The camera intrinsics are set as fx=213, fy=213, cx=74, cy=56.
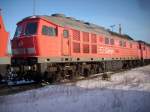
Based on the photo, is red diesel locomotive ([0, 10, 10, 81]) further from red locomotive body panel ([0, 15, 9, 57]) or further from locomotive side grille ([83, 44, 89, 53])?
locomotive side grille ([83, 44, 89, 53])

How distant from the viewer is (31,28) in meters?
12.3

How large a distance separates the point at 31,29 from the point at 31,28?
74 mm

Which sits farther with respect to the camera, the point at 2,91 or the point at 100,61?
the point at 100,61

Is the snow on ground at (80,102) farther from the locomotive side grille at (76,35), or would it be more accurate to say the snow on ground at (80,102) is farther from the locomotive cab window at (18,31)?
the locomotive side grille at (76,35)

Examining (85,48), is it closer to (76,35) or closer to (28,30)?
(76,35)

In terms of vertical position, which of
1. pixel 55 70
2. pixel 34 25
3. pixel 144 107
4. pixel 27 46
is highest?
pixel 34 25

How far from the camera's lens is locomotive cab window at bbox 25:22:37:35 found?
39.6 ft

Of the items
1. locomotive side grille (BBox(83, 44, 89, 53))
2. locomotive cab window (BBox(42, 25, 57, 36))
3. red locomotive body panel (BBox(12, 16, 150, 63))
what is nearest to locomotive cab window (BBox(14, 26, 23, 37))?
red locomotive body panel (BBox(12, 16, 150, 63))

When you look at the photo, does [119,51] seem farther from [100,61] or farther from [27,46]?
[27,46]

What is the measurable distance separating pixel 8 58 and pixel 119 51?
1534 cm

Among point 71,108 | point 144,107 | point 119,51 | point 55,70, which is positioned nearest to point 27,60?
point 55,70

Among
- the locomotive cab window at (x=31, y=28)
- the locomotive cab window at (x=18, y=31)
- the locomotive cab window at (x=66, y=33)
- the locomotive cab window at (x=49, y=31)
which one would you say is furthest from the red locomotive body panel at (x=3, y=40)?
the locomotive cab window at (x=66, y=33)

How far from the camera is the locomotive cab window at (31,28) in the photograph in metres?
12.1

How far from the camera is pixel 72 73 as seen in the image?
14562 mm
